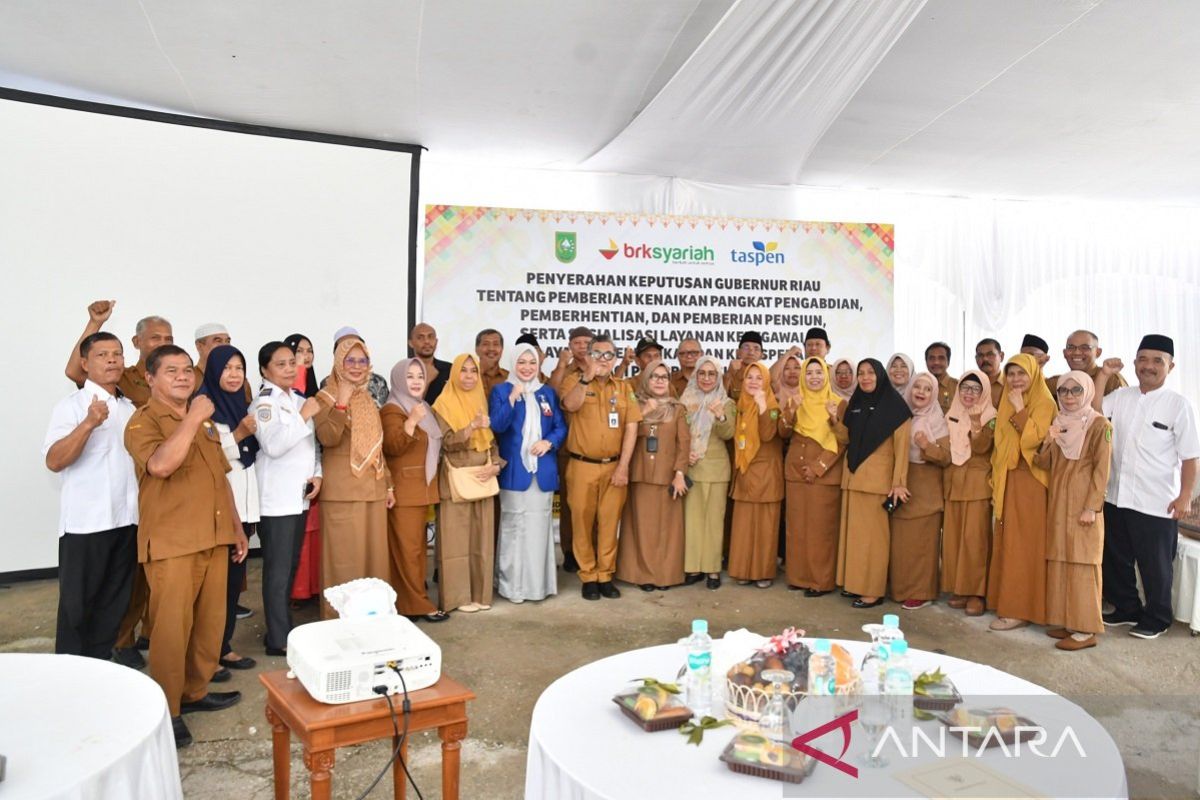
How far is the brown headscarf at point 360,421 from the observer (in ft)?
13.0

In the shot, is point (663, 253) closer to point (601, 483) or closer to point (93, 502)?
point (601, 483)

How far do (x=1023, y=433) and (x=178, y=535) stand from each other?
12.6 feet

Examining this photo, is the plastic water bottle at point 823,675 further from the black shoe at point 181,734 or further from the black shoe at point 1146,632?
the black shoe at point 1146,632

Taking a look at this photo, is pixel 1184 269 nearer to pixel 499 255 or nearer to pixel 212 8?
pixel 499 255

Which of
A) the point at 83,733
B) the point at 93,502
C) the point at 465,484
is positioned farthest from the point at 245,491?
the point at 83,733

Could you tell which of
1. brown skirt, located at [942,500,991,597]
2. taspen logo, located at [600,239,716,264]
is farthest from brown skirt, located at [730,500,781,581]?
taspen logo, located at [600,239,716,264]

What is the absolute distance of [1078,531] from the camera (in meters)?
4.02

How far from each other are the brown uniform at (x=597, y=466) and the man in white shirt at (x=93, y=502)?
2.34 meters

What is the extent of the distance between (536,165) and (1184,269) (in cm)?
660

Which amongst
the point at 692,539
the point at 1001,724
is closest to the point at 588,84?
the point at 692,539

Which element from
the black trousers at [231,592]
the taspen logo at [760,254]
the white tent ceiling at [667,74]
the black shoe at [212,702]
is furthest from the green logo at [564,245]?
the black shoe at [212,702]

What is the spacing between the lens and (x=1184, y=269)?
838 cm

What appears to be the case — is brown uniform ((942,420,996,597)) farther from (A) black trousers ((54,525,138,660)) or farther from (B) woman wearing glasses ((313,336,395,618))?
(A) black trousers ((54,525,138,660))

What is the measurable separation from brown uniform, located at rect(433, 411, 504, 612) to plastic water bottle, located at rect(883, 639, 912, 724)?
2.96 meters
